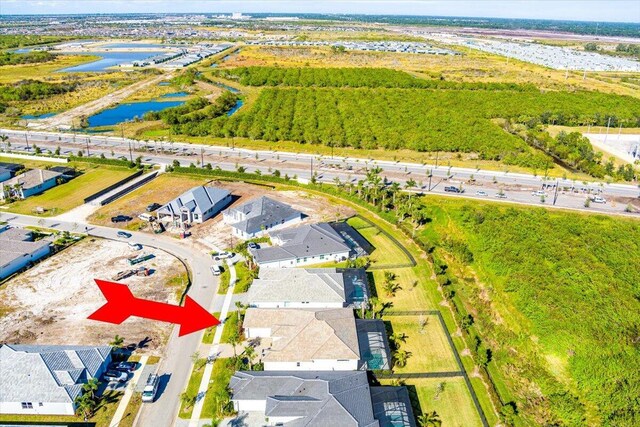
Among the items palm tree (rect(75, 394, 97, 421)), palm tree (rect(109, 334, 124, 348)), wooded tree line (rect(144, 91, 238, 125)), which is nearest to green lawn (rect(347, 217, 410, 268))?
palm tree (rect(109, 334, 124, 348))

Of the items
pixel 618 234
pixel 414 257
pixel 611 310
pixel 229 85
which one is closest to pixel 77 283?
pixel 414 257

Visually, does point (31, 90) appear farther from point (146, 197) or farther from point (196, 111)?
point (146, 197)

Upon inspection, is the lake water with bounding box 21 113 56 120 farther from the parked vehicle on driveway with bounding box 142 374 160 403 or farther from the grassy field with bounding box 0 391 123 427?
the parked vehicle on driveway with bounding box 142 374 160 403

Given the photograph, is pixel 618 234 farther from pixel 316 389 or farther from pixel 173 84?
pixel 173 84

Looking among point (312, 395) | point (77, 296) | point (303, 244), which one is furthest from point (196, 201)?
point (312, 395)

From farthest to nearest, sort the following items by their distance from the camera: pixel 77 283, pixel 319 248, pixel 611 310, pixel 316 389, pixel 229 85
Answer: pixel 229 85, pixel 319 248, pixel 77 283, pixel 611 310, pixel 316 389
